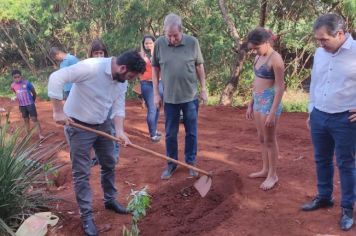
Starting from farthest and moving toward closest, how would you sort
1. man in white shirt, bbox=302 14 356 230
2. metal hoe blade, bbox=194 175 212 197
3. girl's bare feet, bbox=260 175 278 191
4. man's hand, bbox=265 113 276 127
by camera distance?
girl's bare feet, bbox=260 175 278 191 < metal hoe blade, bbox=194 175 212 197 < man's hand, bbox=265 113 276 127 < man in white shirt, bbox=302 14 356 230

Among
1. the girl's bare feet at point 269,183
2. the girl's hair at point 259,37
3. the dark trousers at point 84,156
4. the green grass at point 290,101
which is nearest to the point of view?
the dark trousers at point 84,156

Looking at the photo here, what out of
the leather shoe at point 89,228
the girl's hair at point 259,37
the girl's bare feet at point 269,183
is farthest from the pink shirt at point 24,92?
the girl's hair at point 259,37

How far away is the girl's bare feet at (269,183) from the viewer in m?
4.68

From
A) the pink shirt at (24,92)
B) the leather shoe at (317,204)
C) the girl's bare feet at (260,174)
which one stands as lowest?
the girl's bare feet at (260,174)

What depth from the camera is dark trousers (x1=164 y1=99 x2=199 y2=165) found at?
5.09 m

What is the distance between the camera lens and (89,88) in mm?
3850

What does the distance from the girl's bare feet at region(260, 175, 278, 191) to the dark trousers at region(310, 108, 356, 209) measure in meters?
0.68

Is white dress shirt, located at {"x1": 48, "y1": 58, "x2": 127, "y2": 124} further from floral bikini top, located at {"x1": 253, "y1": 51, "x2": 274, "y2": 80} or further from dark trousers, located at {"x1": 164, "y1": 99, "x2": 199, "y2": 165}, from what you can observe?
floral bikini top, located at {"x1": 253, "y1": 51, "x2": 274, "y2": 80}

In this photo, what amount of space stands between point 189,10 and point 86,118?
25.2 ft

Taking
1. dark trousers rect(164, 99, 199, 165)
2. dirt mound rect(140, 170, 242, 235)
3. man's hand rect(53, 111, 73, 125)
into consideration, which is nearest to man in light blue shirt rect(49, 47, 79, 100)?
dark trousers rect(164, 99, 199, 165)

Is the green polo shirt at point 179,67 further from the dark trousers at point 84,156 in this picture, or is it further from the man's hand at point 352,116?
the man's hand at point 352,116

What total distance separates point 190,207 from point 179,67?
1.50 meters

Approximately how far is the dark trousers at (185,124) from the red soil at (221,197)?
301mm

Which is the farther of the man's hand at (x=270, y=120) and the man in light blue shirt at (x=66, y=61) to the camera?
the man in light blue shirt at (x=66, y=61)
